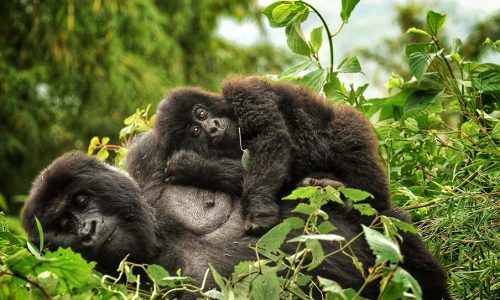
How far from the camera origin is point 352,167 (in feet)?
8.79

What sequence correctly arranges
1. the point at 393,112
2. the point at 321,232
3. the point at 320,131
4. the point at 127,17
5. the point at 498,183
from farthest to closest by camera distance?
the point at 127,17 → the point at 393,112 → the point at 320,131 → the point at 498,183 → the point at 321,232

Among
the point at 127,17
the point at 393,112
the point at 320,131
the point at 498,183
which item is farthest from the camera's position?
Answer: the point at 127,17

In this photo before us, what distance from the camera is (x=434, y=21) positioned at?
2.85 m

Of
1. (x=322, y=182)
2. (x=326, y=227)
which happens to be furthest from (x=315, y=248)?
(x=322, y=182)

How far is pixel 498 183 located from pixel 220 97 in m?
1.19

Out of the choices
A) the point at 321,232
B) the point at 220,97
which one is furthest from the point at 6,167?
the point at 321,232

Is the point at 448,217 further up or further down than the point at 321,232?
further down

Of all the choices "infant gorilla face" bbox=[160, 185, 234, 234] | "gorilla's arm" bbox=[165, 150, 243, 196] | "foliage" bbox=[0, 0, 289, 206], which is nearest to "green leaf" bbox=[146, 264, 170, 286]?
"infant gorilla face" bbox=[160, 185, 234, 234]

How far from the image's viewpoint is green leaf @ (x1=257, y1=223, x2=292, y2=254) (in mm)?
1914

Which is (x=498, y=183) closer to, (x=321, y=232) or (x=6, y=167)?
(x=321, y=232)

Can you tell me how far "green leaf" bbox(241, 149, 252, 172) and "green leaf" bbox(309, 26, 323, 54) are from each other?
0.58 meters

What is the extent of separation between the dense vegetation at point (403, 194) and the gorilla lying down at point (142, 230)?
0.22 feet

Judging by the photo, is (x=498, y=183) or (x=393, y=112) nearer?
(x=498, y=183)

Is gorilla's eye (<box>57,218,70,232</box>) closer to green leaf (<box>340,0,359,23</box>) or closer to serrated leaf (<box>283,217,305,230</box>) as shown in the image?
serrated leaf (<box>283,217,305,230</box>)
